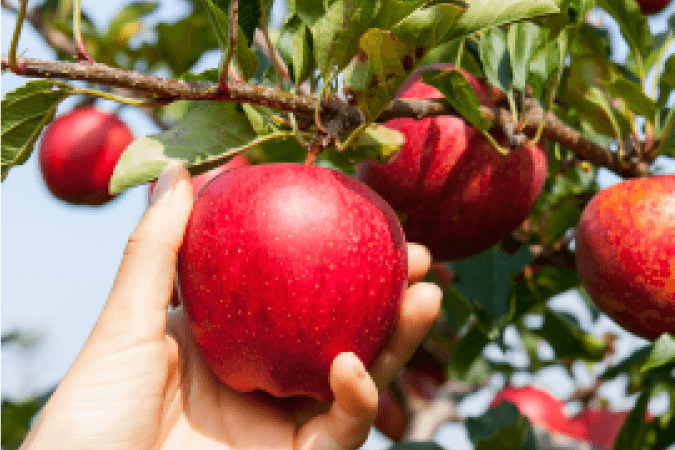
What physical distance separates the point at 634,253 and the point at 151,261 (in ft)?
2.44

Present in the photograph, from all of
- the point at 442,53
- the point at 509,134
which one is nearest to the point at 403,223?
the point at 509,134

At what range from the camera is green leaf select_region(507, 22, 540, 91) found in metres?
1.02

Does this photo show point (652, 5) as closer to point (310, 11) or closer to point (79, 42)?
point (310, 11)

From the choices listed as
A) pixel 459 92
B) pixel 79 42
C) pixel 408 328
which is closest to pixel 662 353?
pixel 408 328

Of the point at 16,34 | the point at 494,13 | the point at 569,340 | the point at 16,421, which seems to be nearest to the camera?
the point at 16,34

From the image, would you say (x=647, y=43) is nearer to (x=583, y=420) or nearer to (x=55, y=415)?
(x=55, y=415)

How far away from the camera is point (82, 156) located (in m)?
2.02

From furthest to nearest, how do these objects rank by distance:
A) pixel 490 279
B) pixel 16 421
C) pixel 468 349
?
pixel 16 421 < pixel 468 349 < pixel 490 279

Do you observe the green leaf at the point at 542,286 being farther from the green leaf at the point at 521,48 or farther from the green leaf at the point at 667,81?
the green leaf at the point at 521,48

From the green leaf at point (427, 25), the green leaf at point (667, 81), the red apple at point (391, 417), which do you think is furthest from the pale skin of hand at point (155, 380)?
the red apple at point (391, 417)

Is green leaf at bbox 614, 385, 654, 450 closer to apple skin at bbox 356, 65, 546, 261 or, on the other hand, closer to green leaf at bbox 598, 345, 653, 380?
green leaf at bbox 598, 345, 653, 380

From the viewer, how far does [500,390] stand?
2.50 m

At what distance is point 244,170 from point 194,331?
0.22 meters

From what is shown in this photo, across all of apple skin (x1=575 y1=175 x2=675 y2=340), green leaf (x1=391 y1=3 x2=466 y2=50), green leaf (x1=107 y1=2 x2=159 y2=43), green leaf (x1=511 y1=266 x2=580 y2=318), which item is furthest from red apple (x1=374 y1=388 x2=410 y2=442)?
green leaf (x1=391 y1=3 x2=466 y2=50)
